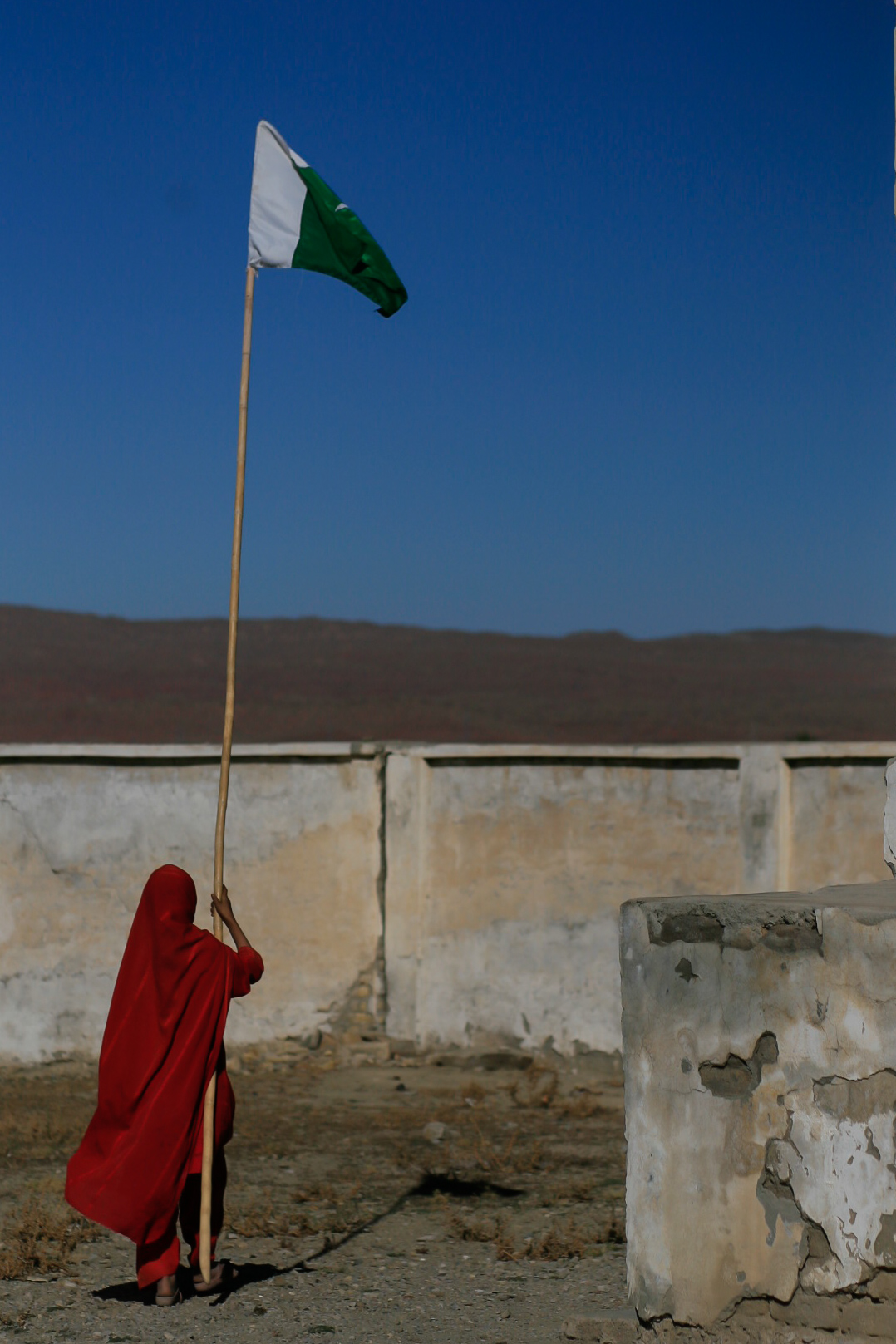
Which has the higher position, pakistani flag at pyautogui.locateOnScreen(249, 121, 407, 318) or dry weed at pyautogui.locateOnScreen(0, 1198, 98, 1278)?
pakistani flag at pyautogui.locateOnScreen(249, 121, 407, 318)

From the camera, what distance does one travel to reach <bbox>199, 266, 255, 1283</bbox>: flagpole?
397 cm

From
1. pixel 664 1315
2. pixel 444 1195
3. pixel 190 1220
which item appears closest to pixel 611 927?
pixel 444 1195

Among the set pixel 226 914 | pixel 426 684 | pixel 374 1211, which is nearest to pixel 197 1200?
pixel 226 914

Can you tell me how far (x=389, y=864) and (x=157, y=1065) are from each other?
3.86 m

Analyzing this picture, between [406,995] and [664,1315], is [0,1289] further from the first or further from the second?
[406,995]

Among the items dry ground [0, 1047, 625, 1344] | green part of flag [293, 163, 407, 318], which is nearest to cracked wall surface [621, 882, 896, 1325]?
dry ground [0, 1047, 625, 1344]

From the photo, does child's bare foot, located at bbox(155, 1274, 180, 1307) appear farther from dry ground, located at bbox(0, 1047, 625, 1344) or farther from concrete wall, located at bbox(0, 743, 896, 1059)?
concrete wall, located at bbox(0, 743, 896, 1059)

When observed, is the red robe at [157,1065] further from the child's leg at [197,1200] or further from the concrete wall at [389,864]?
the concrete wall at [389,864]

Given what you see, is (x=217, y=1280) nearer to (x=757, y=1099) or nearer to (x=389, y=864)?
(x=757, y=1099)

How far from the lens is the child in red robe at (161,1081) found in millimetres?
3941

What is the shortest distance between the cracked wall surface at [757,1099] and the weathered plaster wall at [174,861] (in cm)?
466

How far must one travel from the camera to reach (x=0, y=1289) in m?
4.36

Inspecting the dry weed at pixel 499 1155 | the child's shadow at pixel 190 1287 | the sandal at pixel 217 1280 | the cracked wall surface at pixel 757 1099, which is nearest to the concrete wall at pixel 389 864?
the dry weed at pixel 499 1155

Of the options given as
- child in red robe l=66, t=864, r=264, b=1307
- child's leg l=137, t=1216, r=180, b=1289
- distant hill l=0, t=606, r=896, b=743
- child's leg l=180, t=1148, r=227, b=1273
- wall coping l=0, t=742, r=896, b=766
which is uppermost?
distant hill l=0, t=606, r=896, b=743
